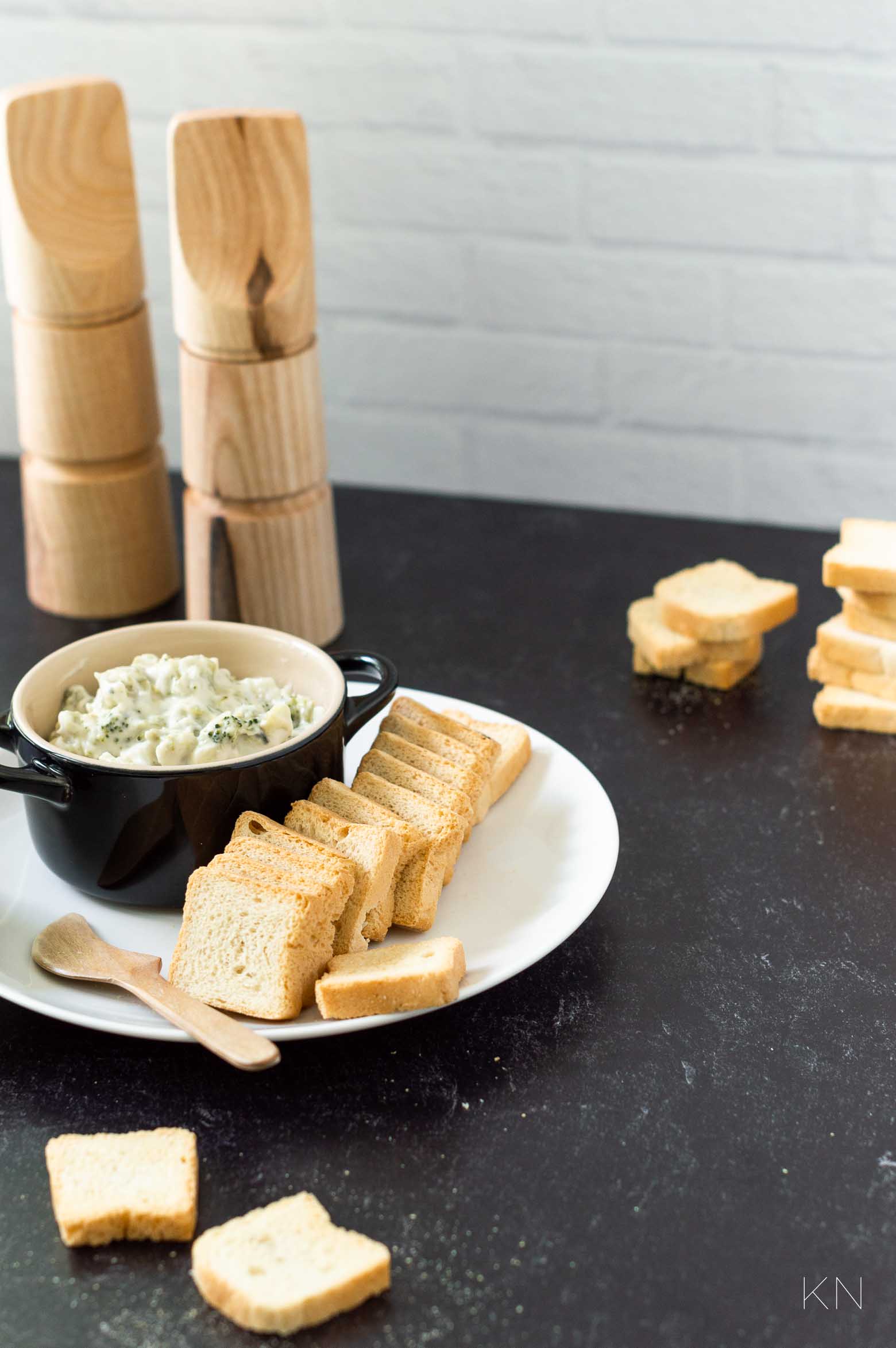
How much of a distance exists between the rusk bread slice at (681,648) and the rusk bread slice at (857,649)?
3.5 inches

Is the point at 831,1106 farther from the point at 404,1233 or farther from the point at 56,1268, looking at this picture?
the point at 56,1268

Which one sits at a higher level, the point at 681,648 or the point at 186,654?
the point at 186,654

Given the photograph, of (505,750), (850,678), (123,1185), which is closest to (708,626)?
(850,678)

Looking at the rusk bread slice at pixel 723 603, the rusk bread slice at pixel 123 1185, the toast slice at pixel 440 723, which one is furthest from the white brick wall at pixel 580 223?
the rusk bread slice at pixel 123 1185

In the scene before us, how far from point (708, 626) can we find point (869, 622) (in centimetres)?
15

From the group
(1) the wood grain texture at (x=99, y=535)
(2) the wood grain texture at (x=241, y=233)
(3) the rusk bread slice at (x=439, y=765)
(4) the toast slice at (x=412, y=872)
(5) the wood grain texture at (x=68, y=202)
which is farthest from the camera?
(1) the wood grain texture at (x=99, y=535)

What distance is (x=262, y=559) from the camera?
1.36m

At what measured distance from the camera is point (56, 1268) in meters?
0.76

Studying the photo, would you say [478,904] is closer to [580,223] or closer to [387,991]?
[387,991]

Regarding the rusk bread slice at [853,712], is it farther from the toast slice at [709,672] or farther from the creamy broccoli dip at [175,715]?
the creamy broccoli dip at [175,715]

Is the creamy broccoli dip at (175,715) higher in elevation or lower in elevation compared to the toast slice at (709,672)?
higher

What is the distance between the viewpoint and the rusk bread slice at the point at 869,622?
128 centimetres

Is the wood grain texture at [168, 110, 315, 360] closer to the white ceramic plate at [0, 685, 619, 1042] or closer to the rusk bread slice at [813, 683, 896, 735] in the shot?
the white ceramic plate at [0, 685, 619, 1042]

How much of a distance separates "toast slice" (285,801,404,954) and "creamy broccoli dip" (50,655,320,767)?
80mm
